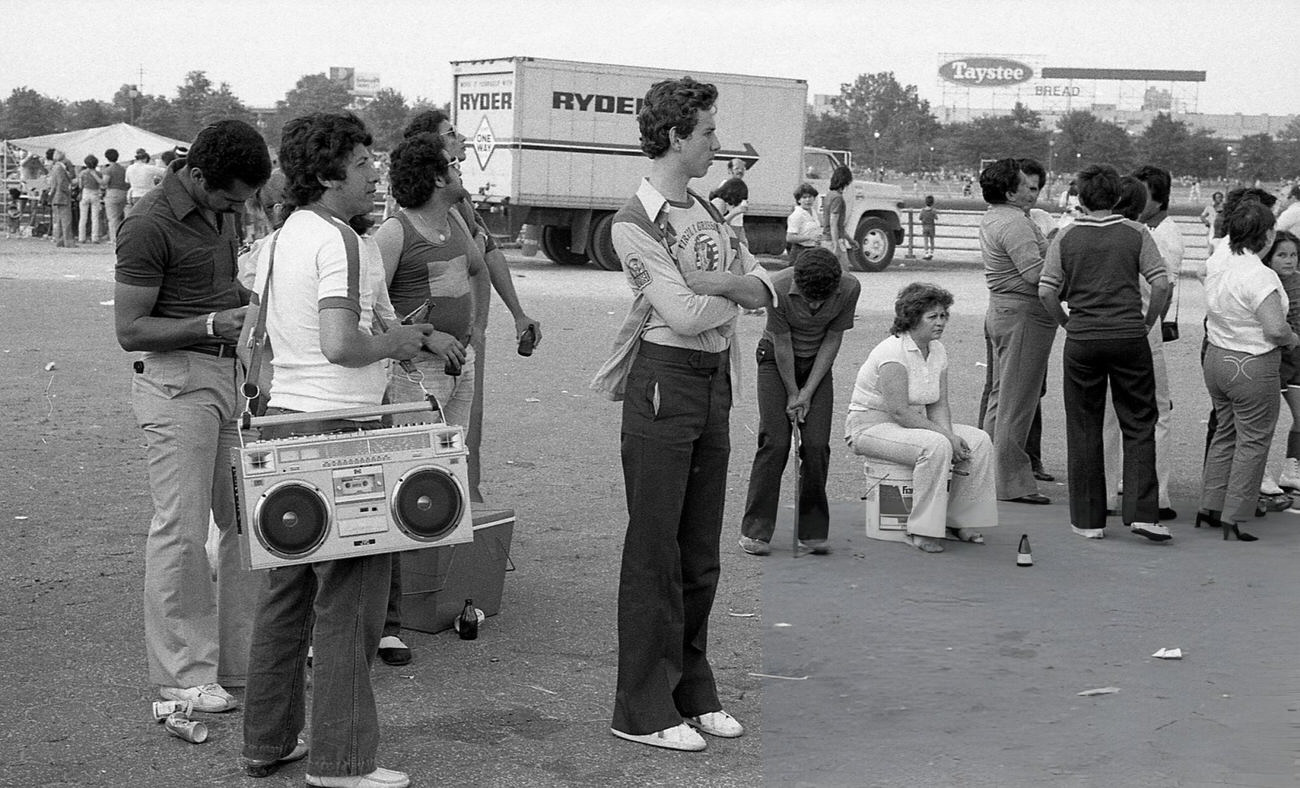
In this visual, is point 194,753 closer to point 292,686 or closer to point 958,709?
point 292,686

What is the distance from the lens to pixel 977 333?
1656 cm

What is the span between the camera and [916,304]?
7383 mm

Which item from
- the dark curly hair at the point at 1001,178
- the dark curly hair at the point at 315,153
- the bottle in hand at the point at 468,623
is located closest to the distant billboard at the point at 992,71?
the dark curly hair at the point at 1001,178

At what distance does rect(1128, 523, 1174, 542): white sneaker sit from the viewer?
7.60 meters

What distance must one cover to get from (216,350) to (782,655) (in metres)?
2.39

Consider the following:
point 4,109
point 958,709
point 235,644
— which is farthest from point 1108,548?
point 4,109

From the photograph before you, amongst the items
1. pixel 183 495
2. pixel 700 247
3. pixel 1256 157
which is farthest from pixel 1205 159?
pixel 183 495

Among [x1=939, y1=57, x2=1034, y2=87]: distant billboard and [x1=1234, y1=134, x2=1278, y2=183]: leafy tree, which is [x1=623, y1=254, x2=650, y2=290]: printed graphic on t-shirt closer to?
[x1=1234, y1=134, x2=1278, y2=183]: leafy tree

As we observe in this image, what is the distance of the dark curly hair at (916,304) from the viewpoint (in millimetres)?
7375

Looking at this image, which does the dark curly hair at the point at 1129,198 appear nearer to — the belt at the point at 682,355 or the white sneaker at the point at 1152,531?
the white sneaker at the point at 1152,531

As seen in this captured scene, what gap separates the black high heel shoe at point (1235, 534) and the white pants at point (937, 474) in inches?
49.8

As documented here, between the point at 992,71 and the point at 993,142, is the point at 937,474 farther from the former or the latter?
the point at 992,71

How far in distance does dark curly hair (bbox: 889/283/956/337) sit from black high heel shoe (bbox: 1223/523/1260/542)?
6.30ft

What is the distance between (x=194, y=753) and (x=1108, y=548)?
478 cm
